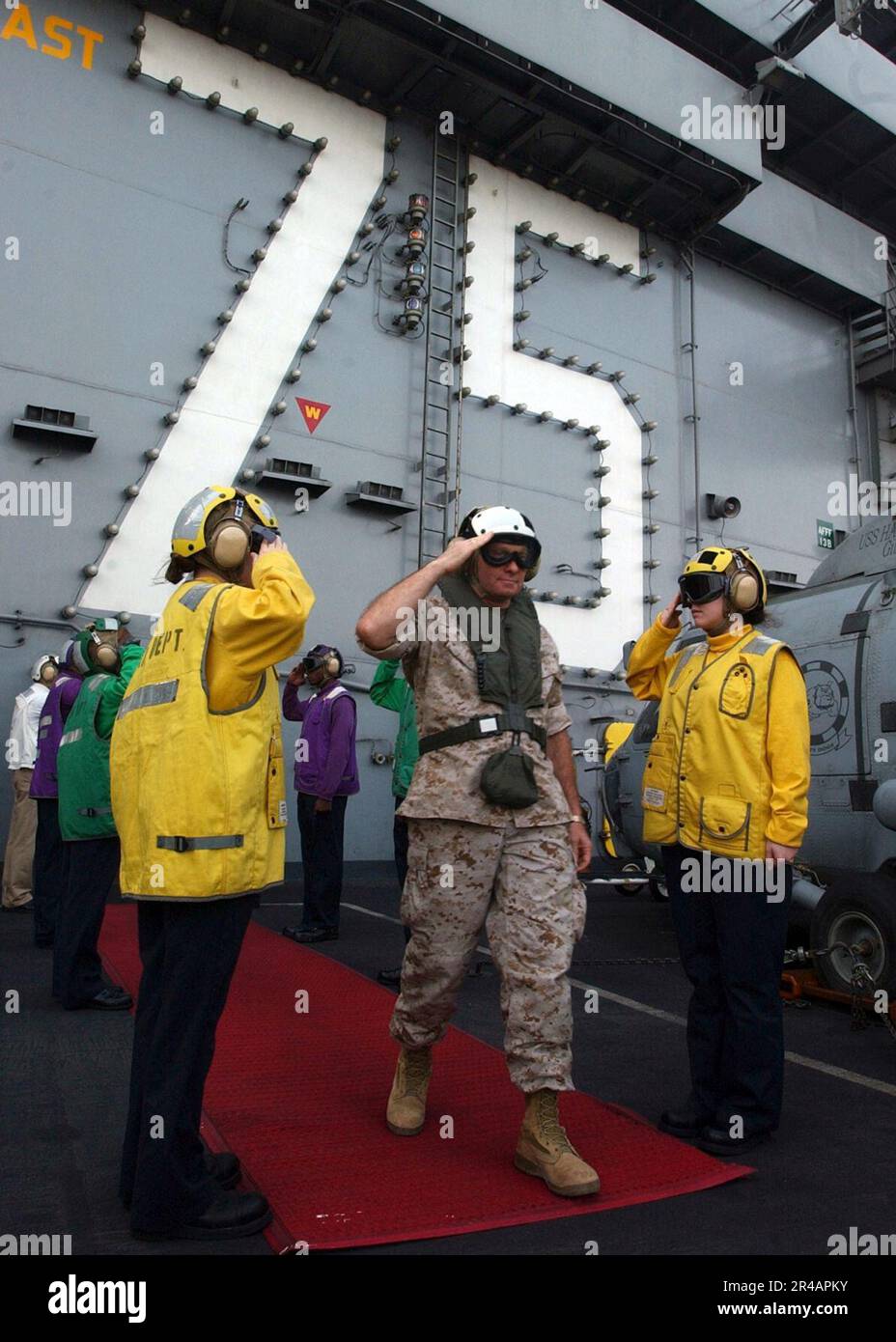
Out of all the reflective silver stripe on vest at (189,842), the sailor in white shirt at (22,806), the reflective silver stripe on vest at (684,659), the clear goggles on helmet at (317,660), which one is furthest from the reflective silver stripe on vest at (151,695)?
the sailor in white shirt at (22,806)

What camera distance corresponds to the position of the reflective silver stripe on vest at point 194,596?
2510 millimetres

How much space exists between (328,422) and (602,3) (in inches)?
248

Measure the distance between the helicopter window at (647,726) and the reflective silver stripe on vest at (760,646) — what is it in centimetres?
416

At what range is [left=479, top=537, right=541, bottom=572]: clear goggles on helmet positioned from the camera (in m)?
3.04

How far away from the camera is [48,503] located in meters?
9.26

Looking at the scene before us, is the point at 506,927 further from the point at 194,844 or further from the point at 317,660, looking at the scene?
the point at 317,660

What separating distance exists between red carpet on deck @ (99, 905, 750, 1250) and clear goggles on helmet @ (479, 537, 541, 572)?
6.04 feet

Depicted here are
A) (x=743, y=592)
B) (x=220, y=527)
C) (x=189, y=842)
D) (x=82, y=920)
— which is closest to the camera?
(x=189, y=842)

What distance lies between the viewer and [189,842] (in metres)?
2.38

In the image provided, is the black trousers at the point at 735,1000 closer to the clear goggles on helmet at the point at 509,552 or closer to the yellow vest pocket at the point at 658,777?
the yellow vest pocket at the point at 658,777

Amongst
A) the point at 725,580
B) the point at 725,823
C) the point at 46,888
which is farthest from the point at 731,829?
the point at 46,888

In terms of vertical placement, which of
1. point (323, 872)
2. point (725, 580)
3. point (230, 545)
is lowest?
point (323, 872)

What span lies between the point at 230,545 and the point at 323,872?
4.62 meters

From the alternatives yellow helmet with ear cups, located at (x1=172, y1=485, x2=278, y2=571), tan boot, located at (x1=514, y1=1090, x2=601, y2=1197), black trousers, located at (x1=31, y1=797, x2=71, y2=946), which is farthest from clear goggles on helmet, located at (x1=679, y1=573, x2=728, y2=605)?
black trousers, located at (x1=31, y1=797, x2=71, y2=946)
